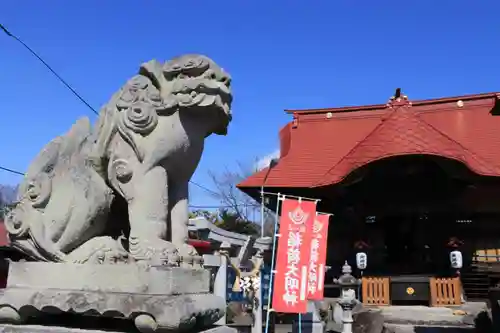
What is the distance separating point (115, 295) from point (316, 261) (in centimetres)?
558

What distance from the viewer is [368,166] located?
10.6 metres

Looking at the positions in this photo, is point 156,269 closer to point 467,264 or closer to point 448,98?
point 467,264

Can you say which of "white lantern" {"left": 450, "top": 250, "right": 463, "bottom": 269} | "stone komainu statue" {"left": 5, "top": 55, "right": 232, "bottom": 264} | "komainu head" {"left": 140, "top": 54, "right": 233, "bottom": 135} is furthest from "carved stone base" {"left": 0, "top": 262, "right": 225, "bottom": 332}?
"white lantern" {"left": 450, "top": 250, "right": 463, "bottom": 269}

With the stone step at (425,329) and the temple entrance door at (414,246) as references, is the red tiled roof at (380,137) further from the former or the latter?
the stone step at (425,329)

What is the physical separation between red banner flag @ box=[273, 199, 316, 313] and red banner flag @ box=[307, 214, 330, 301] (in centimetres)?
14

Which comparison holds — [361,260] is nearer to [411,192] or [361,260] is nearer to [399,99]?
[411,192]

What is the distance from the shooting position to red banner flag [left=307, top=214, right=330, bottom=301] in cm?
718

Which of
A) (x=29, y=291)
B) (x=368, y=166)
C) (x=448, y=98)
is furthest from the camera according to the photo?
(x=448, y=98)

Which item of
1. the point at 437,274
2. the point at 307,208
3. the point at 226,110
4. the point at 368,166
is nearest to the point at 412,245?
the point at 437,274

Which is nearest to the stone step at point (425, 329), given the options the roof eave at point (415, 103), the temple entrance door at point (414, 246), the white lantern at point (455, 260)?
the white lantern at point (455, 260)

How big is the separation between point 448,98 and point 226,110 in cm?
1353

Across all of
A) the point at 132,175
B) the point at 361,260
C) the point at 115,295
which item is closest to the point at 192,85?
the point at 132,175

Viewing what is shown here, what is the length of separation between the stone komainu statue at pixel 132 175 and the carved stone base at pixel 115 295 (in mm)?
83

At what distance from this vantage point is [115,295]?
2.06 metres
